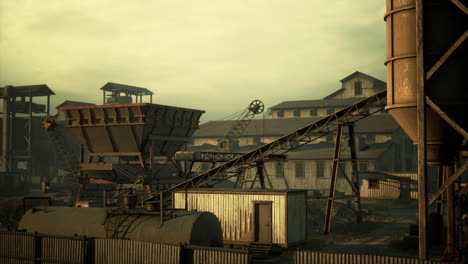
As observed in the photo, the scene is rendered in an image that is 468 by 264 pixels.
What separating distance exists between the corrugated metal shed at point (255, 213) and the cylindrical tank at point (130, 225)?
15.0 feet

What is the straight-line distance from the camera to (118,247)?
1644 centimetres

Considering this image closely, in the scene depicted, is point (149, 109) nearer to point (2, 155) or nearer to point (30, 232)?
point (30, 232)

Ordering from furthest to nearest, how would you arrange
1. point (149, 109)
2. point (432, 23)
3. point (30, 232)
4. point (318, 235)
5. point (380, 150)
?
1. point (380, 150)
2. point (149, 109)
3. point (318, 235)
4. point (30, 232)
5. point (432, 23)

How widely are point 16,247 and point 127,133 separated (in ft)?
52.6

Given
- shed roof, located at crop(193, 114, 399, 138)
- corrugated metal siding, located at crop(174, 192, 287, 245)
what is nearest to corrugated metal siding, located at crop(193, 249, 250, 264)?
corrugated metal siding, located at crop(174, 192, 287, 245)

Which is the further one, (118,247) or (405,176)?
(405,176)

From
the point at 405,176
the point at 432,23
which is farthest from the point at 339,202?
the point at 432,23

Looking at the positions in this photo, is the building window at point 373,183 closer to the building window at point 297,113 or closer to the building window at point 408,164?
the building window at point 408,164

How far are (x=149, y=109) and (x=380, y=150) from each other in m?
30.0

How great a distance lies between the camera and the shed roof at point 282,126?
60.4m

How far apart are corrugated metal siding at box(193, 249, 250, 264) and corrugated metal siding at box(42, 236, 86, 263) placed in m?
4.48

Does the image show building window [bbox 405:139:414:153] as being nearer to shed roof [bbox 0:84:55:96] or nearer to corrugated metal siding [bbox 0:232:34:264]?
shed roof [bbox 0:84:55:96]

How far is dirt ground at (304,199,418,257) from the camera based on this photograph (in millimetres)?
24109

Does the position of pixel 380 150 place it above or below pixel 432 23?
below
